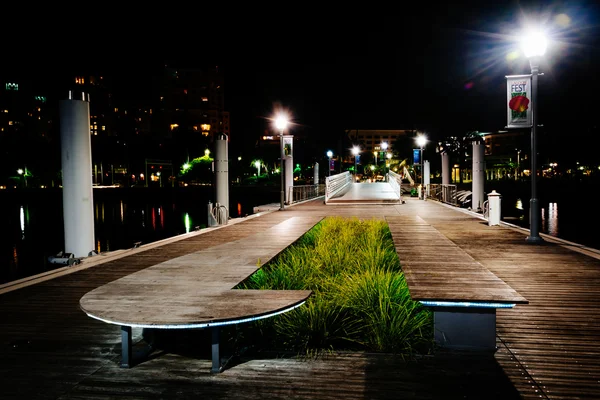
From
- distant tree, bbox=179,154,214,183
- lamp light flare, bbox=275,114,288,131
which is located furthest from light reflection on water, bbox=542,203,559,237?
distant tree, bbox=179,154,214,183

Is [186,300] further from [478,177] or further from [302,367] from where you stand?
[478,177]

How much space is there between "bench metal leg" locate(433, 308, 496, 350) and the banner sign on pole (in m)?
8.97

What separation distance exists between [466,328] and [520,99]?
9.46m

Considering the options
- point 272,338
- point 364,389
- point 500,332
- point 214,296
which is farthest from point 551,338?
point 214,296

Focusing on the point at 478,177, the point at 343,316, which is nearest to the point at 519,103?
the point at 343,316

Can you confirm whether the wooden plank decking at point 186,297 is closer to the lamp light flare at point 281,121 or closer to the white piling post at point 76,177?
the white piling post at point 76,177

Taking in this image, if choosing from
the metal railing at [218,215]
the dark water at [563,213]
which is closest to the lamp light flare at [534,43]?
the metal railing at [218,215]

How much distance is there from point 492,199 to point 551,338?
35.9 feet

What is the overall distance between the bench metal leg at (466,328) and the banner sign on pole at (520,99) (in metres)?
8.97

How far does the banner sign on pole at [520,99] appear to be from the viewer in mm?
12250

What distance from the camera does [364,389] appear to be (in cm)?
383

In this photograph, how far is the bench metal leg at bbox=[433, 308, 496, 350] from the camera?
467cm

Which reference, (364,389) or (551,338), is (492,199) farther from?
(364,389)

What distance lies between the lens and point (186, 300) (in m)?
4.75
